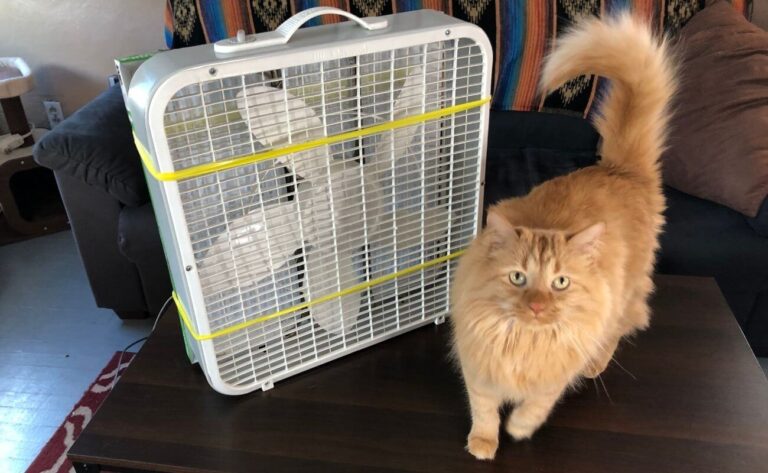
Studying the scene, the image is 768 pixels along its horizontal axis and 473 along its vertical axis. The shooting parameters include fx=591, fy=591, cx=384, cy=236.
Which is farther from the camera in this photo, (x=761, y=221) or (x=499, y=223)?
(x=761, y=221)

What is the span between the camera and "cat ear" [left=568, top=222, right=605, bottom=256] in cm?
76

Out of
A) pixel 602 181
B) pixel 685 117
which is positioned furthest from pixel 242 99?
pixel 685 117

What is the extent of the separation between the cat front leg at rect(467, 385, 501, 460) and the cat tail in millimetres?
495

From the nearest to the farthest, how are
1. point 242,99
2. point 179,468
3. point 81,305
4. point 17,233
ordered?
point 242,99 → point 179,468 → point 81,305 → point 17,233

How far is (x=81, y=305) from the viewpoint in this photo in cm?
192

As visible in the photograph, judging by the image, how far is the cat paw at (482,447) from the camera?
847mm

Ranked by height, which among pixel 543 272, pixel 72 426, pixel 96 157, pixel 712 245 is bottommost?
pixel 72 426

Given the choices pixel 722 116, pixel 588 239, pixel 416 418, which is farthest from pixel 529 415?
pixel 722 116

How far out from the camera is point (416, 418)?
910 millimetres

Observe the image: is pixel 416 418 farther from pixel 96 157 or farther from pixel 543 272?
pixel 96 157

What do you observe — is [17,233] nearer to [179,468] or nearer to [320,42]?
[179,468]

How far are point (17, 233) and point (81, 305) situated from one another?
0.59m

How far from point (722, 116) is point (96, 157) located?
1612 millimetres

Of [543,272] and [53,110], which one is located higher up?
[543,272]
